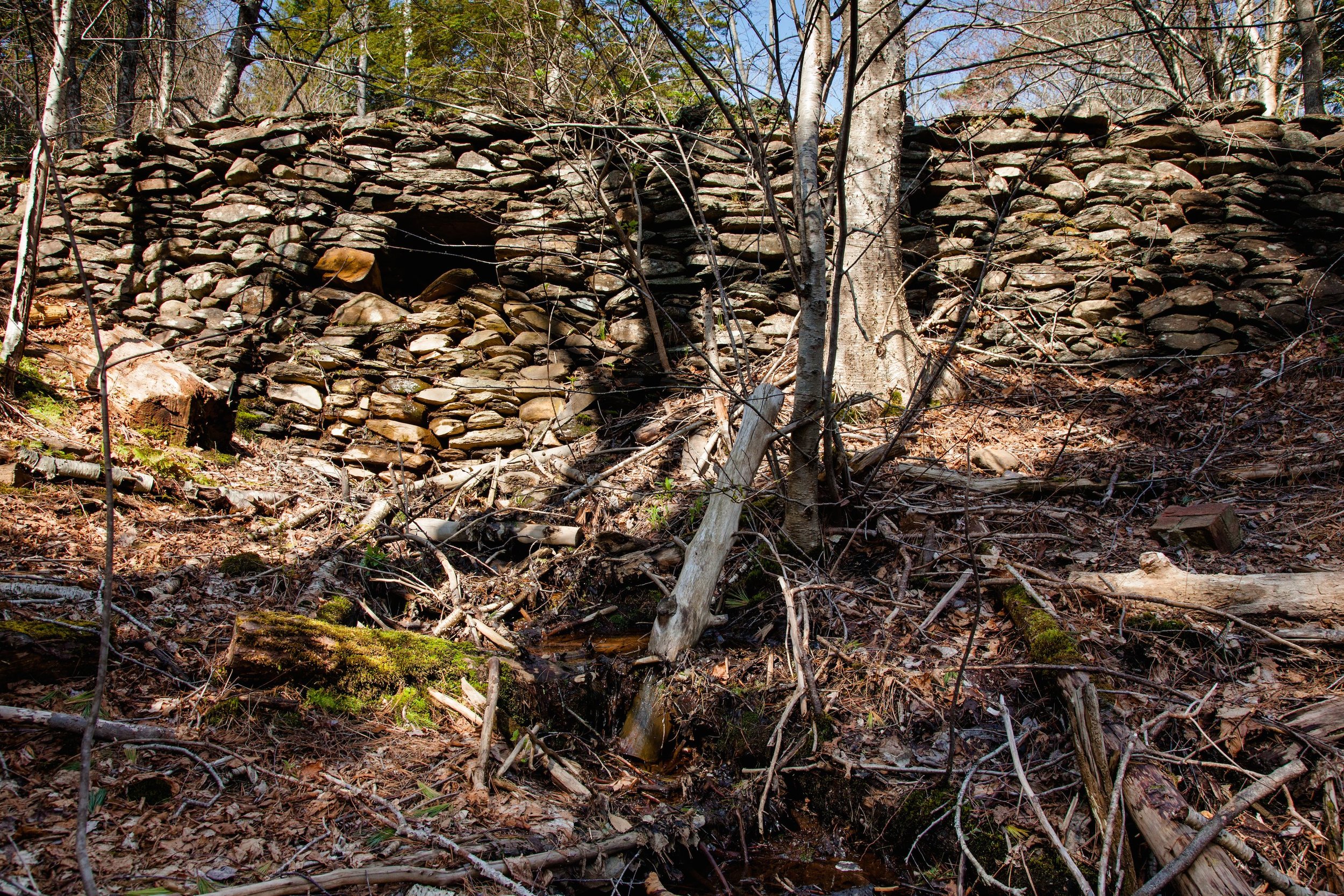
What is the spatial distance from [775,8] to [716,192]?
3833mm

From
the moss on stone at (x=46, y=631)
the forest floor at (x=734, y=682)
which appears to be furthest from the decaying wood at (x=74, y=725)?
the moss on stone at (x=46, y=631)

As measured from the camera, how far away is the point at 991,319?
21.5 ft

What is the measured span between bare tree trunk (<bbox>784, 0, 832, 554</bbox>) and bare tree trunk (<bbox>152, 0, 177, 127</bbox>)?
25.8ft

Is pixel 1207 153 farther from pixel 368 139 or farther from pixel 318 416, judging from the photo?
pixel 318 416

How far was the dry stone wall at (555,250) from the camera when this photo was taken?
6.38 m

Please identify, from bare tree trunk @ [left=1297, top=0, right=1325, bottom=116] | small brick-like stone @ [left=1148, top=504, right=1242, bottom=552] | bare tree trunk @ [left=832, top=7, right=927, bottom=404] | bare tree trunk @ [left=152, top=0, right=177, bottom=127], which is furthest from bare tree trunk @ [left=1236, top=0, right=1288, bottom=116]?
bare tree trunk @ [left=152, top=0, right=177, bottom=127]

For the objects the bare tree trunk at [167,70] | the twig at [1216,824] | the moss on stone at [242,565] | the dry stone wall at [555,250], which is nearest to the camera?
the twig at [1216,824]

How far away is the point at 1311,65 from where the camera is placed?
27.4ft

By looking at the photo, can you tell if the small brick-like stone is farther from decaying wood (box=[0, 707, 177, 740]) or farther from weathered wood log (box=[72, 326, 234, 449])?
weathered wood log (box=[72, 326, 234, 449])

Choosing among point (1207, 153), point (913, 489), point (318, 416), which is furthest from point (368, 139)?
point (1207, 153)

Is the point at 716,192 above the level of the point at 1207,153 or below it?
below

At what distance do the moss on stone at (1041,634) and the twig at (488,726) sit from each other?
7.08 ft

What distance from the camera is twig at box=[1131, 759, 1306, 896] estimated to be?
199 centimetres

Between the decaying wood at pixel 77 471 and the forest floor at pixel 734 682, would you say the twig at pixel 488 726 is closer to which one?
the forest floor at pixel 734 682
